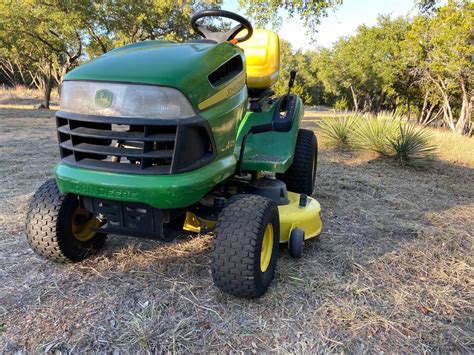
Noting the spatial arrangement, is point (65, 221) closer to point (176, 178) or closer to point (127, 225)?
point (127, 225)

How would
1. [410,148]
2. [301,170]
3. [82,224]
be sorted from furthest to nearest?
[410,148] → [301,170] → [82,224]

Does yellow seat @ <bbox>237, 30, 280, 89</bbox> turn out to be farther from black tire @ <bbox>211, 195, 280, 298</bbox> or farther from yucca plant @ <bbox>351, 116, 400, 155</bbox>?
yucca plant @ <bbox>351, 116, 400, 155</bbox>

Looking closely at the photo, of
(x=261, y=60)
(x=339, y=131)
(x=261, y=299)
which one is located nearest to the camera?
(x=261, y=299)

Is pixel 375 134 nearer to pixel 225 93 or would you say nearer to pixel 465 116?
pixel 225 93

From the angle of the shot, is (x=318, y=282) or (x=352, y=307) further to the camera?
(x=318, y=282)

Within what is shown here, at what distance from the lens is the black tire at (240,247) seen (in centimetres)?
200

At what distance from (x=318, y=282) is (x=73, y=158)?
1.58 m

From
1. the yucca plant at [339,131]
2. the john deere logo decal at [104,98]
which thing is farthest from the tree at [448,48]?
the john deere logo decal at [104,98]

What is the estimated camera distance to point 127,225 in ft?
6.81

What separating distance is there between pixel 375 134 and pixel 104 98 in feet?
19.6

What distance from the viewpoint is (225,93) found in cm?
225

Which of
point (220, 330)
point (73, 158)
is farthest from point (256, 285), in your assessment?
point (73, 158)

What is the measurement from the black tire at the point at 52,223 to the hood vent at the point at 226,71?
1.09 m

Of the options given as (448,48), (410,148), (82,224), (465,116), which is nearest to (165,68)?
(82,224)
